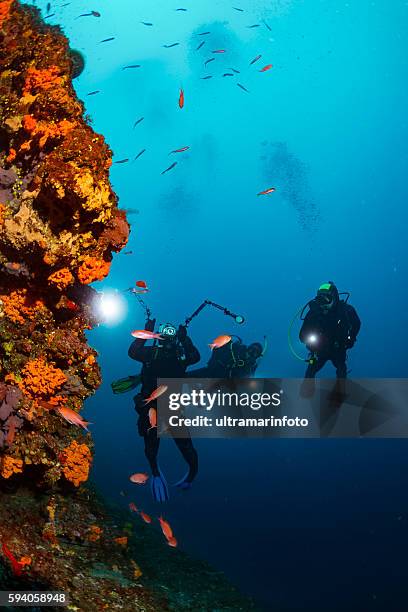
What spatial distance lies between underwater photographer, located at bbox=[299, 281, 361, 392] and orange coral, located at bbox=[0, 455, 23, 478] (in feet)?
24.8

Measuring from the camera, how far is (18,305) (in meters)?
3.49

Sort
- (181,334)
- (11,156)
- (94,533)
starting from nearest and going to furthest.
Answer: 1. (11,156)
2. (94,533)
3. (181,334)

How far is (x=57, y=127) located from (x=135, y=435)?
55.4 metres

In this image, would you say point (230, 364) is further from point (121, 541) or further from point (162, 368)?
point (121, 541)

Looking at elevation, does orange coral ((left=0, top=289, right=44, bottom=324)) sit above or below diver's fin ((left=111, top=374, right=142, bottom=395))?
below

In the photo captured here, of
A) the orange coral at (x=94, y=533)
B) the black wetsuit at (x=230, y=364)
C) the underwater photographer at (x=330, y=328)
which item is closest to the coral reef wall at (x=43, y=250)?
the orange coral at (x=94, y=533)

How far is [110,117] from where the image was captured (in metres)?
73.1

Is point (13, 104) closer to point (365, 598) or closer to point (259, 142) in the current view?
point (365, 598)

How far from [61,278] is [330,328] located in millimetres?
7953

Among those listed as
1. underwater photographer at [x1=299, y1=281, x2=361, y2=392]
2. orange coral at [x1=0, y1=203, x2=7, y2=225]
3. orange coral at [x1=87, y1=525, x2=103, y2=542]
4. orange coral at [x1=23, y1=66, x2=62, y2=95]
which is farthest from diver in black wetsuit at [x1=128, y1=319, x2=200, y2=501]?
orange coral at [x1=23, y1=66, x2=62, y2=95]

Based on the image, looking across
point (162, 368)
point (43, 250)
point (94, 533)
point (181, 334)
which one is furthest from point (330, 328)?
point (43, 250)

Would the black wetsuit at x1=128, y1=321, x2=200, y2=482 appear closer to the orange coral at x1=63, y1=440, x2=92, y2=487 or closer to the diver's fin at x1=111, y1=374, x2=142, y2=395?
the diver's fin at x1=111, y1=374, x2=142, y2=395

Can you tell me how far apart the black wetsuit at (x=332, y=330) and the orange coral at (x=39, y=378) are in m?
7.29

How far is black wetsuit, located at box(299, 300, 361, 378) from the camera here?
974cm
